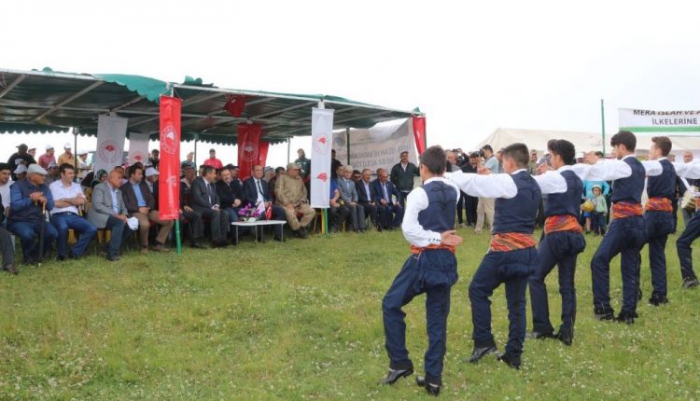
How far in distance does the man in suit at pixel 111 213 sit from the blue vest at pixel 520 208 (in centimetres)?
684

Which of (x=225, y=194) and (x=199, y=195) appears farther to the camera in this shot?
(x=225, y=194)

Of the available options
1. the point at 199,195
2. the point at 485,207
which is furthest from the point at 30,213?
the point at 485,207

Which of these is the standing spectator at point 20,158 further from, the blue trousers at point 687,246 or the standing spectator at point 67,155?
the blue trousers at point 687,246

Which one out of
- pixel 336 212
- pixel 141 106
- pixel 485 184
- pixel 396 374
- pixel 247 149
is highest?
pixel 141 106

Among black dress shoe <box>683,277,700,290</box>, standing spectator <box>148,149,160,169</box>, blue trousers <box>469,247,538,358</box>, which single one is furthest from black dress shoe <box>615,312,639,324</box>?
standing spectator <box>148,149,160,169</box>

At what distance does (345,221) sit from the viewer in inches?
548

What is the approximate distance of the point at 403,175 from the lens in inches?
598

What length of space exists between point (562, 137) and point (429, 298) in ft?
76.8

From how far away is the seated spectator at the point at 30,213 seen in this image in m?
9.27

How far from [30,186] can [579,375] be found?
8.28m

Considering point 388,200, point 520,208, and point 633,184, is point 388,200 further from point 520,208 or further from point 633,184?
point 520,208

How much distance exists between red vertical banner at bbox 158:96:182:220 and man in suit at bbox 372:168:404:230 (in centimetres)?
526

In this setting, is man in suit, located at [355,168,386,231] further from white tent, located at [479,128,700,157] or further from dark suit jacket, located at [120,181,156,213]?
white tent, located at [479,128,700,157]

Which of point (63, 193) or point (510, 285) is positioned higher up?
point (63, 193)
